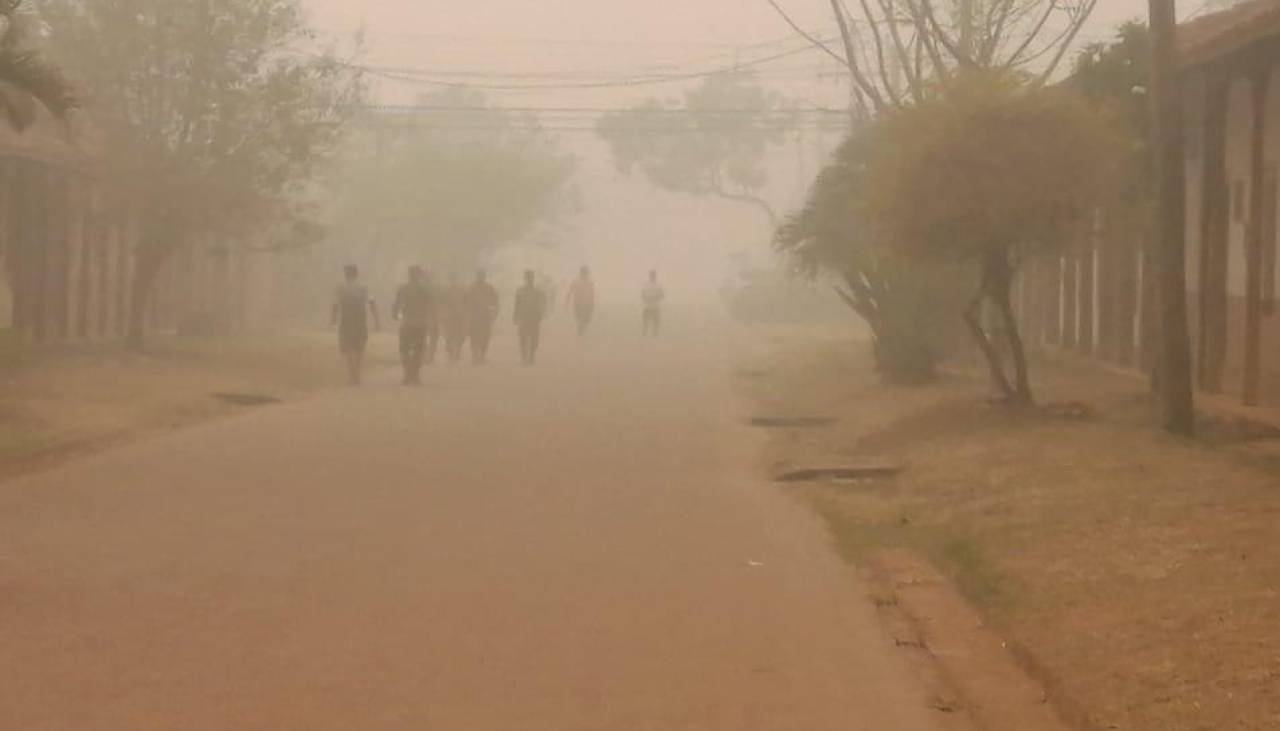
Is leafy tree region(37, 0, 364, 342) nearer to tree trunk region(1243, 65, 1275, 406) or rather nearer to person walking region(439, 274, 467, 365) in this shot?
person walking region(439, 274, 467, 365)

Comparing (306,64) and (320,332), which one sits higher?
(306,64)

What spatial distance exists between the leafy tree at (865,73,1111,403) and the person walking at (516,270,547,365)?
1817 cm

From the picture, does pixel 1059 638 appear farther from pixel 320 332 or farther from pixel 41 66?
pixel 320 332

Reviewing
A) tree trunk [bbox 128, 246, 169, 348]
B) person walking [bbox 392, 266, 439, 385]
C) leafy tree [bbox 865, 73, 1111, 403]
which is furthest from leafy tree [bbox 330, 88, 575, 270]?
leafy tree [bbox 865, 73, 1111, 403]

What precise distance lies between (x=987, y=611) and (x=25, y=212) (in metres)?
24.3

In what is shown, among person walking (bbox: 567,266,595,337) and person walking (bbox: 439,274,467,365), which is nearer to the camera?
person walking (bbox: 439,274,467,365)

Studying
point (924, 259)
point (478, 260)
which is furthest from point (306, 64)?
point (478, 260)

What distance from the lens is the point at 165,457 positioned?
758 inches

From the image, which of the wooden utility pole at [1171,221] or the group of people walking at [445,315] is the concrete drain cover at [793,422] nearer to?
the wooden utility pole at [1171,221]

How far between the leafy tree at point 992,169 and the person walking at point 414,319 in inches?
470

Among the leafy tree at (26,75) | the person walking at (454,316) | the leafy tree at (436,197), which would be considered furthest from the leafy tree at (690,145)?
the leafy tree at (26,75)

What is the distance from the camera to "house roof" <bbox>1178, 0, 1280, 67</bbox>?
1723cm

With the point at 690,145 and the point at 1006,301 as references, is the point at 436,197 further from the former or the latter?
the point at 1006,301

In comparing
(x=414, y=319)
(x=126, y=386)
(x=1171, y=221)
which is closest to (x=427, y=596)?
(x=1171, y=221)
